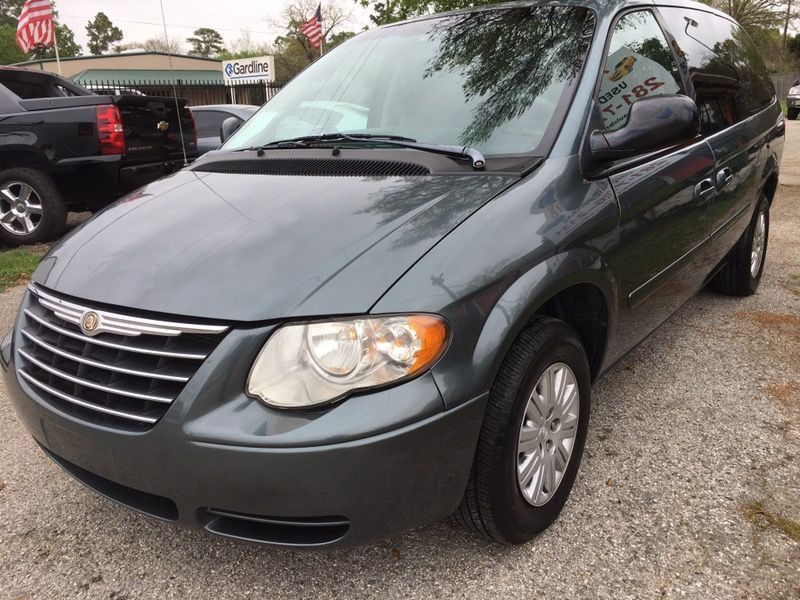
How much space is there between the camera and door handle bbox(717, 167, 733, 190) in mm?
3070

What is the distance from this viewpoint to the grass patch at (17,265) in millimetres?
4973

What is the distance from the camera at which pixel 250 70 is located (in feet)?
91.2

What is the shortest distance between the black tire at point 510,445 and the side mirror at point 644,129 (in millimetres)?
666

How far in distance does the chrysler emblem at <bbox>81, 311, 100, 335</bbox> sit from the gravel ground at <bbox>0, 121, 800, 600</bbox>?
2.25ft

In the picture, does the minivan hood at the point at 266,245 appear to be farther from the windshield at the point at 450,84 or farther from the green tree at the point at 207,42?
the green tree at the point at 207,42

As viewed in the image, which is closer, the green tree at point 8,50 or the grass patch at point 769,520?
the grass patch at point 769,520

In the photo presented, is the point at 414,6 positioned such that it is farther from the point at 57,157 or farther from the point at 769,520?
the point at 769,520

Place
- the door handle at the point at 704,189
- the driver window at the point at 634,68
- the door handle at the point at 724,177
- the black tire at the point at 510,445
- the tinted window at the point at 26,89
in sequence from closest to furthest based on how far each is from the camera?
the black tire at the point at 510,445 < the driver window at the point at 634,68 < the door handle at the point at 704,189 < the door handle at the point at 724,177 < the tinted window at the point at 26,89

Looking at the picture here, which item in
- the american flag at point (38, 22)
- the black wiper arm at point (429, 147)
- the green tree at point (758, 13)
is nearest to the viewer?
the black wiper arm at point (429, 147)

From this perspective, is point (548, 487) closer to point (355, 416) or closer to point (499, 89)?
point (355, 416)

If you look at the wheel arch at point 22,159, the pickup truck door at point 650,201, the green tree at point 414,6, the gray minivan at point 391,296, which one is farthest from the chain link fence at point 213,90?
the gray minivan at point 391,296

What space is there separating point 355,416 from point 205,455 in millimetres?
377

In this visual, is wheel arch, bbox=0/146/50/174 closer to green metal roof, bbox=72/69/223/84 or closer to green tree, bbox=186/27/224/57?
green metal roof, bbox=72/69/223/84

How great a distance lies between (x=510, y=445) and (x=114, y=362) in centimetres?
109
